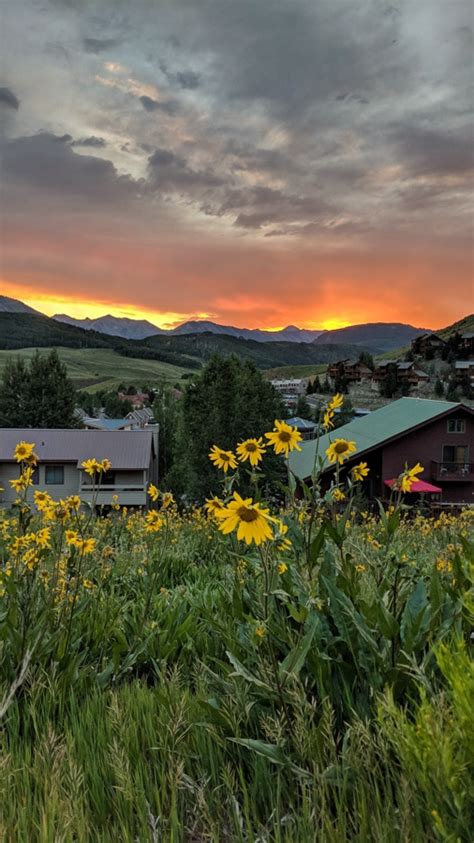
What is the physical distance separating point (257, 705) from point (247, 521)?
742 mm

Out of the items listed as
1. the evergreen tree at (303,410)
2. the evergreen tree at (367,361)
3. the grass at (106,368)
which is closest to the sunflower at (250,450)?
the evergreen tree at (303,410)

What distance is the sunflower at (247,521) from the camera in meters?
1.55

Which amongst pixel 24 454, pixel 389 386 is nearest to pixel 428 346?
pixel 389 386

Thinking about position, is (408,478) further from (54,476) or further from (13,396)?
(13,396)

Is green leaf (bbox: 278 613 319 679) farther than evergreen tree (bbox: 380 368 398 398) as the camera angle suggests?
No

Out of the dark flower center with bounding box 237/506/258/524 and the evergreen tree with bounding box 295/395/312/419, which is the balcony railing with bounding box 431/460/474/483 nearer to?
the dark flower center with bounding box 237/506/258/524

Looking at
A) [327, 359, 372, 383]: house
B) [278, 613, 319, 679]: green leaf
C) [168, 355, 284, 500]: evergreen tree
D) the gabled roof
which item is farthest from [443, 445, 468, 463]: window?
[327, 359, 372, 383]: house

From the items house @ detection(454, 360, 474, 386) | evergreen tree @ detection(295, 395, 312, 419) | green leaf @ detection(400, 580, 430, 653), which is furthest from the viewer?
house @ detection(454, 360, 474, 386)

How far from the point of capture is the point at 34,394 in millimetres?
36750

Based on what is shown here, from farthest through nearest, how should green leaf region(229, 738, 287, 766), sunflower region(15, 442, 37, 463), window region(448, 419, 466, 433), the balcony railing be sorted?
window region(448, 419, 466, 433)
the balcony railing
sunflower region(15, 442, 37, 463)
green leaf region(229, 738, 287, 766)

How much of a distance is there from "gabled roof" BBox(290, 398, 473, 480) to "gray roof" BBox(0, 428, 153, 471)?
372 inches

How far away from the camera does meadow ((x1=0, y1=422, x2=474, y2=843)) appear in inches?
46.7

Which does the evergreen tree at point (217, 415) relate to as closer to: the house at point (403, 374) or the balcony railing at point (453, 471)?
the balcony railing at point (453, 471)

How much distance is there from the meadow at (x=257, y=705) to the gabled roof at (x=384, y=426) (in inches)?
858
